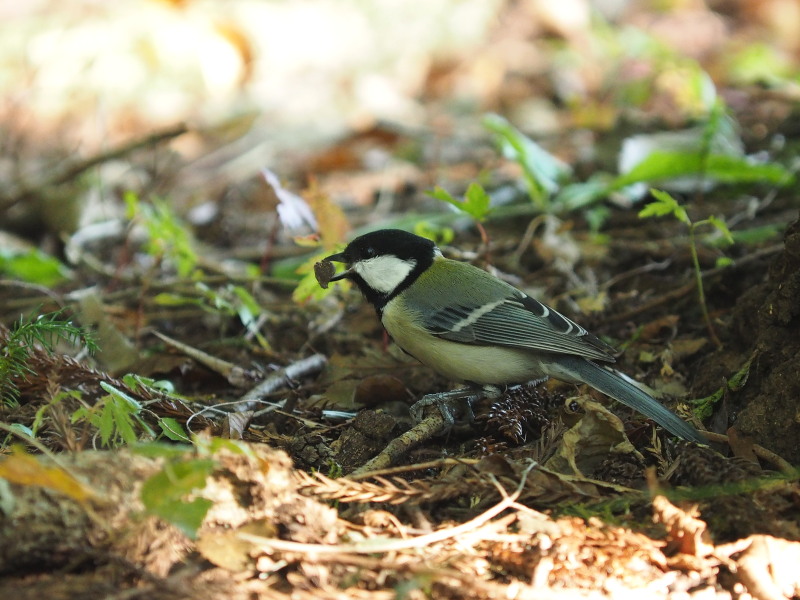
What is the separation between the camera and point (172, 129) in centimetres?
410

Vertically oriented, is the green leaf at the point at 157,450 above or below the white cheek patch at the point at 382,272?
above

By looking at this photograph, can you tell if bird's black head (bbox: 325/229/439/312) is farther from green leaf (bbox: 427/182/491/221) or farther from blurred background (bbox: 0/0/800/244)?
blurred background (bbox: 0/0/800/244)

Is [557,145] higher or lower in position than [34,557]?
lower

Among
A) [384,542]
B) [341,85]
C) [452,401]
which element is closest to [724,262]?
[452,401]

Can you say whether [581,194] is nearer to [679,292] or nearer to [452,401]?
[679,292]

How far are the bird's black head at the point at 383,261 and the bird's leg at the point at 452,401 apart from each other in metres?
0.49

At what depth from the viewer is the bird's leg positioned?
253 cm

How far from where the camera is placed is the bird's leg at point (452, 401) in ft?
8.31

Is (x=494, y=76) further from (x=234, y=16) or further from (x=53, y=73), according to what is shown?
(x=53, y=73)

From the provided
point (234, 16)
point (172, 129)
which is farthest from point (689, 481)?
point (234, 16)

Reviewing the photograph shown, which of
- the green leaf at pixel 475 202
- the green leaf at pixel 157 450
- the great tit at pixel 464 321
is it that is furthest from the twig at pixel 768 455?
the green leaf at pixel 157 450

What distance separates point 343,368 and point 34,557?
146 cm

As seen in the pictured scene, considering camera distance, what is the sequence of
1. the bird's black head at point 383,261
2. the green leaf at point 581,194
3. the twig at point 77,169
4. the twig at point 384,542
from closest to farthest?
the twig at point 384,542 < the bird's black head at point 383,261 < the green leaf at point 581,194 < the twig at point 77,169

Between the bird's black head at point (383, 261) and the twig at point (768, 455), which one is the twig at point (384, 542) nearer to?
the twig at point (768, 455)
